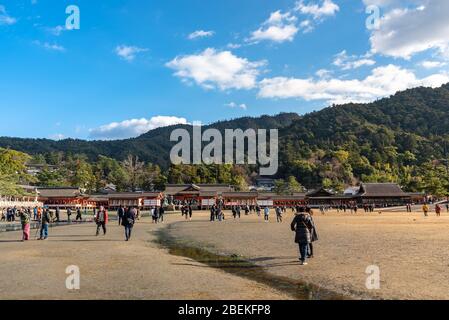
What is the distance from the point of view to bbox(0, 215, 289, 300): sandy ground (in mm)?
7520

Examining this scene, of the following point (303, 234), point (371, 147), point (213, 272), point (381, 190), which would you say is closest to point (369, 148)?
point (371, 147)

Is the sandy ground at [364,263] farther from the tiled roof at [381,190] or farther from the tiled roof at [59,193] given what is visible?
the tiled roof at [59,193]

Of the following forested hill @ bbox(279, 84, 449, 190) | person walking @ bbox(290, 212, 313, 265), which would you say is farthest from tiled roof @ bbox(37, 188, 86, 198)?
person walking @ bbox(290, 212, 313, 265)

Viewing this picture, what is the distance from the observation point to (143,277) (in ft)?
30.4

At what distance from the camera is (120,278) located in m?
9.17

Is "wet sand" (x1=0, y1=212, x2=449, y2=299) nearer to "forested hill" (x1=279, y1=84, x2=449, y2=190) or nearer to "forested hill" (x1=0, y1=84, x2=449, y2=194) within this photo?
"forested hill" (x1=0, y1=84, x2=449, y2=194)

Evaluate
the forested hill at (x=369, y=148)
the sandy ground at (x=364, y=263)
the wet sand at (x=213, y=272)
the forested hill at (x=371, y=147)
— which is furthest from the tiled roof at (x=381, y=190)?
the wet sand at (x=213, y=272)

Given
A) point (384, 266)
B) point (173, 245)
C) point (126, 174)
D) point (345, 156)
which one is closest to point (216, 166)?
point (126, 174)

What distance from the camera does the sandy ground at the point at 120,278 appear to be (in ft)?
24.7

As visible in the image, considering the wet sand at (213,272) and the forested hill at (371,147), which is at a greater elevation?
the forested hill at (371,147)

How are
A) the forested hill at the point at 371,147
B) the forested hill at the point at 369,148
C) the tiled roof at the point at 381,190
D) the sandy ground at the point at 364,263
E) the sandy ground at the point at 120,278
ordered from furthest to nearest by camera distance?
the forested hill at the point at 371,147, the forested hill at the point at 369,148, the tiled roof at the point at 381,190, the sandy ground at the point at 364,263, the sandy ground at the point at 120,278

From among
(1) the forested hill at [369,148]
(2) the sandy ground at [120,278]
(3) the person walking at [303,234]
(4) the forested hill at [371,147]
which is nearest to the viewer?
(2) the sandy ground at [120,278]

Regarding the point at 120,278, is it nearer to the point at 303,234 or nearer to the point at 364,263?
the point at 303,234
